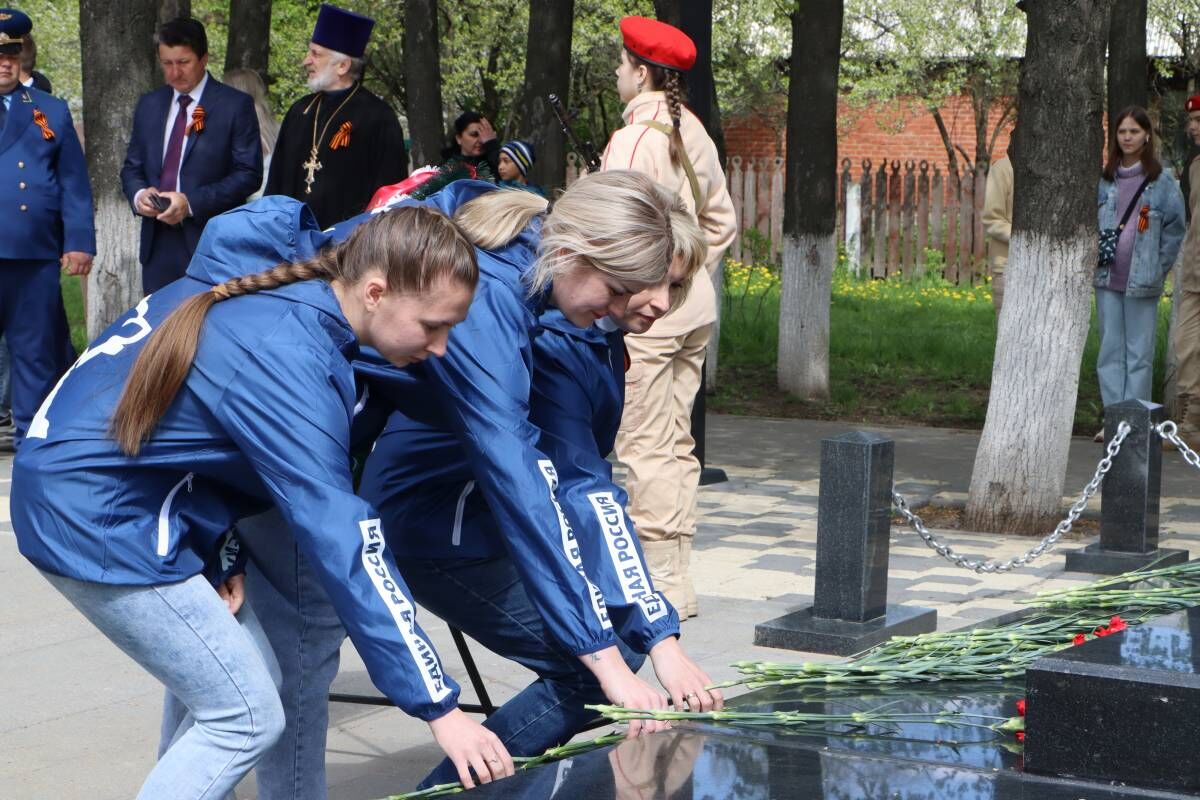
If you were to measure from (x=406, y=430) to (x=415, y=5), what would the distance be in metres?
11.3

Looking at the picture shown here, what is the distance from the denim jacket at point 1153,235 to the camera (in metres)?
10.2

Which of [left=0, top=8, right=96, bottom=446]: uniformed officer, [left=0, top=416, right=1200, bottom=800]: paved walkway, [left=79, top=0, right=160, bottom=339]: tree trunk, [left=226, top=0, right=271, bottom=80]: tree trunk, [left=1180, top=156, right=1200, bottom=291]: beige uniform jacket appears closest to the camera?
[left=0, top=416, right=1200, bottom=800]: paved walkway

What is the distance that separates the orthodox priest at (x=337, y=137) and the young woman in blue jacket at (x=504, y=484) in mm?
3804

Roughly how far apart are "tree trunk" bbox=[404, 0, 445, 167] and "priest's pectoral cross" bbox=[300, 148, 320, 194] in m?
6.15

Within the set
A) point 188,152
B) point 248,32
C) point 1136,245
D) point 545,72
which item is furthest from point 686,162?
point 248,32

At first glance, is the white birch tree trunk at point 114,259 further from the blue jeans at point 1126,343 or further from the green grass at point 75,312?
the blue jeans at point 1126,343

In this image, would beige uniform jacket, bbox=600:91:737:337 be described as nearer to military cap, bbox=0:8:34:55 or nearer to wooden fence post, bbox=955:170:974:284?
military cap, bbox=0:8:34:55

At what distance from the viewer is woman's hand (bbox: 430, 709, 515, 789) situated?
297 cm

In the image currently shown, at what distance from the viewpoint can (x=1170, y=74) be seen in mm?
28953

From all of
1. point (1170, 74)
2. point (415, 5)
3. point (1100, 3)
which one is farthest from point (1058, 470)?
point (1170, 74)

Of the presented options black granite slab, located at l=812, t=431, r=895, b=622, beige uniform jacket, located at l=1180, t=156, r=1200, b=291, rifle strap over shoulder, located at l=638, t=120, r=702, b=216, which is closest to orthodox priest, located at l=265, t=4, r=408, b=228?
rifle strap over shoulder, located at l=638, t=120, r=702, b=216

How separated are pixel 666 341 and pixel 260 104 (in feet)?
11.2

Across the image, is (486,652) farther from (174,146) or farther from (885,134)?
(885,134)

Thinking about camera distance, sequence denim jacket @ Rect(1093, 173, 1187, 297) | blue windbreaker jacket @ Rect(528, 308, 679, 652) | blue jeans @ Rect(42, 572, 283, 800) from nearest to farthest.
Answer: blue jeans @ Rect(42, 572, 283, 800) < blue windbreaker jacket @ Rect(528, 308, 679, 652) < denim jacket @ Rect(1093, 173, 1187, 297)
